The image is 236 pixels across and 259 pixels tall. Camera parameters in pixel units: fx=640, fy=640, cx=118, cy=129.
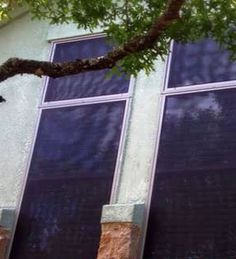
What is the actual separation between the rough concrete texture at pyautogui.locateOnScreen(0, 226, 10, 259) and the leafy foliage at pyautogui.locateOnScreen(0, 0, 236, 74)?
2.85 m

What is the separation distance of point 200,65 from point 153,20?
1993 millimetres

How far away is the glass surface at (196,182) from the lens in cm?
675

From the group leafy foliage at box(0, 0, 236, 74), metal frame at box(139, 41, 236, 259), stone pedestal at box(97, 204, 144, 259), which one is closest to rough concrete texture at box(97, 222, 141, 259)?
stone pedestal at box(97, 204, 144, 259)

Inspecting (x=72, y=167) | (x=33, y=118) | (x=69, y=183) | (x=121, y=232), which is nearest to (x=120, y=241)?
(x=121, y=232)

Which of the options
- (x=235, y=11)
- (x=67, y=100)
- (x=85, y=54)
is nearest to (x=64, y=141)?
(x=67, y=100)

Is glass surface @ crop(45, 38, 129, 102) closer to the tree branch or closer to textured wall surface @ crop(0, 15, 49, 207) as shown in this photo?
textured wall surface @ crop(0, 15, 49, 207)

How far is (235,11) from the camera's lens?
19.4 feet

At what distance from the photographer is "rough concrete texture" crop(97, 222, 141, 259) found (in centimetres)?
680

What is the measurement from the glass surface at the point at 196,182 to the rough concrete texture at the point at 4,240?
5.99ft

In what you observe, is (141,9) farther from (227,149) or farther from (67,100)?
(67,100)

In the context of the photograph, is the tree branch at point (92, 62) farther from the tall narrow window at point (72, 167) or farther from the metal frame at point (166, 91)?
the tall narrow window at point (72, 167)

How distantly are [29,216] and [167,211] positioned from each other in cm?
187

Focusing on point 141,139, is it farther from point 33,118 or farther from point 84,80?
point 33,118

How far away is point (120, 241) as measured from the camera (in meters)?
6.86
